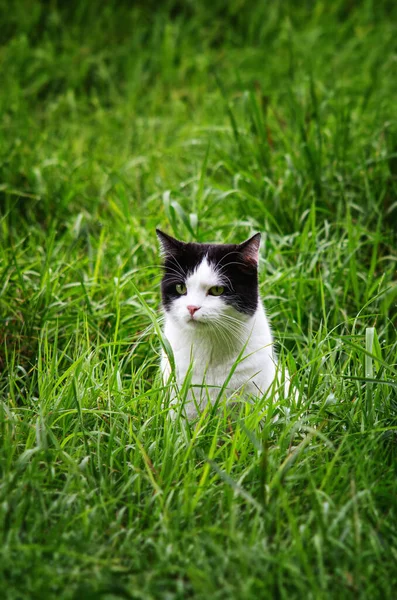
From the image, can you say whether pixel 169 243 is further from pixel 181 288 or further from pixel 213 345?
pixel 213 345

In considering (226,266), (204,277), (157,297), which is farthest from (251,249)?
(157,297)

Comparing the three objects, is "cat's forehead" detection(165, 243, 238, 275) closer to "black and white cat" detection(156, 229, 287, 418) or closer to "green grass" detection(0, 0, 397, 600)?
"black and white cat" detection(156, 229, 287, 418)

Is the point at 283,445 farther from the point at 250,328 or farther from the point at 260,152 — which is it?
the point at 260,152

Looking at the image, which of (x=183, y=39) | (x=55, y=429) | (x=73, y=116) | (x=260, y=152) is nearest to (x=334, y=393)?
(x=55, y=429)

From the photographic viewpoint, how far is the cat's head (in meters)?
2.48

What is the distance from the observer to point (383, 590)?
1739 millimetres

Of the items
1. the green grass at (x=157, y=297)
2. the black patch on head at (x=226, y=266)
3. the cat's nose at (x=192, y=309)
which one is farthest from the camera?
the black patch on head at (x=226, y=266)

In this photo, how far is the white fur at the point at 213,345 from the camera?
247cm

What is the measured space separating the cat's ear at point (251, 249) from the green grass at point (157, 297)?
384 mm

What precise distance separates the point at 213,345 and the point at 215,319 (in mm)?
128

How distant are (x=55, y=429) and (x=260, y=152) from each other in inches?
84.2

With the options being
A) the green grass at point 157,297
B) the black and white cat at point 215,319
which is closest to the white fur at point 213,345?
the black and white cat at point 215,319

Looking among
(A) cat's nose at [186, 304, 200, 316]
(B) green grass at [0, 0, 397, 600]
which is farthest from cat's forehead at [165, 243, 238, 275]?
(B) green grass at [0, 0, 397, 600]

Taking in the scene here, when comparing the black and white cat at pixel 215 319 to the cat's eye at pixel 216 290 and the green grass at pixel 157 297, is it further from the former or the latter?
the green grass at pixel 157 297
